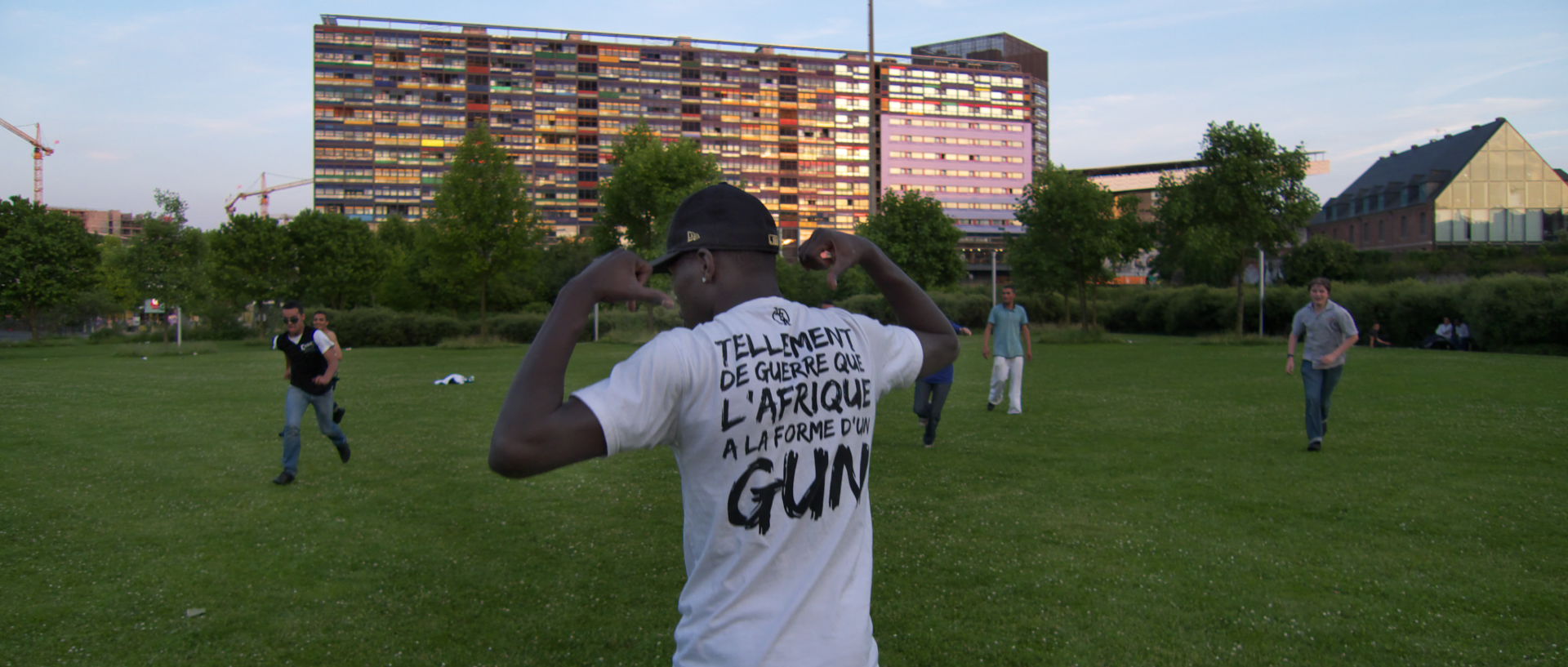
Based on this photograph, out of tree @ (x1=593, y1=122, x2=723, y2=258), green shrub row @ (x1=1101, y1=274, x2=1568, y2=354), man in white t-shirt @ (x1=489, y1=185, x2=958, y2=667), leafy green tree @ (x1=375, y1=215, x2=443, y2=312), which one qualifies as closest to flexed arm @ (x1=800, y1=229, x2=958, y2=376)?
man in white t-shirt @ (x1=489, y1=185, x2=958, y2=667)

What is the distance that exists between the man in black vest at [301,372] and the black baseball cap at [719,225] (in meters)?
9.33

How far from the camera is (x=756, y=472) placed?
1.88m

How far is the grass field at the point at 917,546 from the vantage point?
5.14 meters

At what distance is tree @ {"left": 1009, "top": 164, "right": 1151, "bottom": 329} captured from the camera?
1741 inches

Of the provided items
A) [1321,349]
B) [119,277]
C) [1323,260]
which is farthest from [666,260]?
[1323,260]

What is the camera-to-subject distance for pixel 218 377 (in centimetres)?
2622

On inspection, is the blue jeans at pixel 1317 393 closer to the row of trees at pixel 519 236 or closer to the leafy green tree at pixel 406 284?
the row of trees at pixel 519 236

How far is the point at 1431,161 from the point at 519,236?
8120 centimetres

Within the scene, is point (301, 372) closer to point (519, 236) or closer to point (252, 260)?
point (519, 236)

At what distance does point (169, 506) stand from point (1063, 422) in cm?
1198

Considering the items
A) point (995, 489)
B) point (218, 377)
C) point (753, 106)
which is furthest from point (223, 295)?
point (753, 106)

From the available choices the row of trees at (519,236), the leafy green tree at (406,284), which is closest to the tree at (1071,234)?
the row of trees at (519,236)

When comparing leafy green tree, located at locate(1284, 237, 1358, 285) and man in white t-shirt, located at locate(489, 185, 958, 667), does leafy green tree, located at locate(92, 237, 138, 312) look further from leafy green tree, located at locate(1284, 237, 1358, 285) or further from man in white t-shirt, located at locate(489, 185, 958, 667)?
leafy green tree, located at locate(1284, 237, 1358, 285)

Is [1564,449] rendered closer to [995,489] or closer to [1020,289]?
[995,489]
